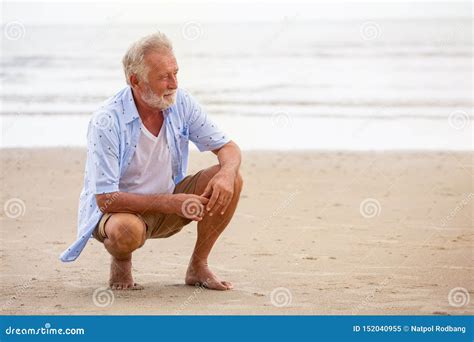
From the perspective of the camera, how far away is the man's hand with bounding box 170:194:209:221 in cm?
459

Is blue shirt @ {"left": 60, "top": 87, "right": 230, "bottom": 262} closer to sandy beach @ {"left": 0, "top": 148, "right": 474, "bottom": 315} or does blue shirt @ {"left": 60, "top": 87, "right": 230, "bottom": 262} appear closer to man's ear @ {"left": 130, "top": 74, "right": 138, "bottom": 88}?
man's ear @ {"left": 130, "top": 74, "right": 138, "bottom": 88}

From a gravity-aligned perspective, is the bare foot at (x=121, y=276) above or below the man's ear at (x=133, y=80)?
below

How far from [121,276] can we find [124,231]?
0.40 m

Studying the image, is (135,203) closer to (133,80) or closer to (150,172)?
(150,172)

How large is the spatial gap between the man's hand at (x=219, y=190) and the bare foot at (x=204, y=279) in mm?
369

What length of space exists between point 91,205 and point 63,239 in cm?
170

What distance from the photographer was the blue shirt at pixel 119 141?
4.53 meters

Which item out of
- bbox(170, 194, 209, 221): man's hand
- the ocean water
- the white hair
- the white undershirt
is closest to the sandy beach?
bbox(170, 194, 209, 221): man's hand

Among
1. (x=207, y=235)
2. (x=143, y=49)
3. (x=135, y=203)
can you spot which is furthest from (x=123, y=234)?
(x=143, y=49)

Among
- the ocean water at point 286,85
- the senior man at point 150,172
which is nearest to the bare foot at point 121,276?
the senior man at point 150,172

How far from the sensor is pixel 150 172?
480cm

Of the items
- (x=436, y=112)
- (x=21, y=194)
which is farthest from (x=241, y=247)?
(x=436, y=112)

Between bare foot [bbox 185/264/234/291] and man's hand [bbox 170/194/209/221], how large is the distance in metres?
0.44

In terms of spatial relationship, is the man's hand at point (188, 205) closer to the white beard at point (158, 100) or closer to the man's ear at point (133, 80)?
the white beard at point (158, 100)
